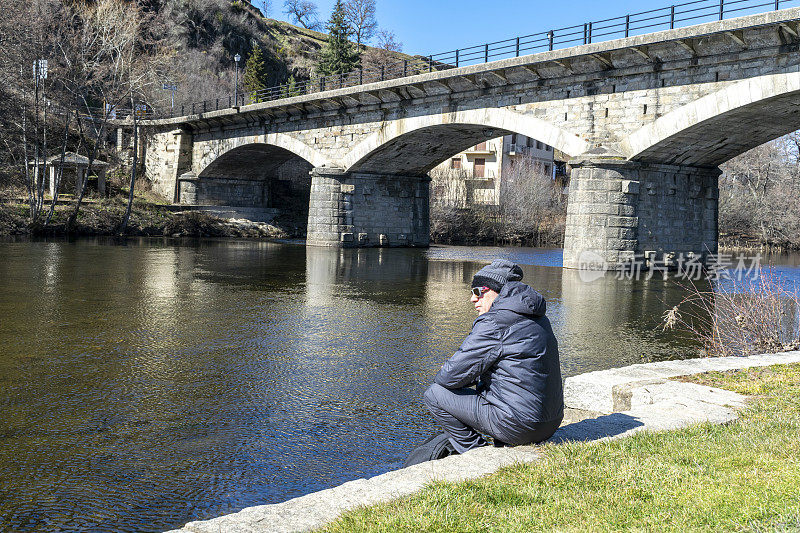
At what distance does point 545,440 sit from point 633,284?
15.5 metres

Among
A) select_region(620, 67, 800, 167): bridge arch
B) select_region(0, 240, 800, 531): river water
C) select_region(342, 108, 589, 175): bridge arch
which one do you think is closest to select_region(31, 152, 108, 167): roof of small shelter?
select_region(342, 108, 589, 175): bridge arch

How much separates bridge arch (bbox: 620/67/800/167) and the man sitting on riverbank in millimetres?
Answer: 16038

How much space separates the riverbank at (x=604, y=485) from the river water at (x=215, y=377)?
1.23m

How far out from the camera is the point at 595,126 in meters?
21.8

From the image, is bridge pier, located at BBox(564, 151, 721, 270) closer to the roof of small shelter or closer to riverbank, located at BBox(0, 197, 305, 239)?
riverbank, located at BBox(0, 197, 305, 239)

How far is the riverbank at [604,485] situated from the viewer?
323 centimetres

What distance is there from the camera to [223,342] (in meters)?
9.52

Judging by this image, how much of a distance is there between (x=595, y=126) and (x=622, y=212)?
2.74m

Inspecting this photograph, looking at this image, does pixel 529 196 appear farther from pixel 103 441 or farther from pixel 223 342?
pixel 103 441

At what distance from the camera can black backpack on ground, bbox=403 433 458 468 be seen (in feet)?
14.8

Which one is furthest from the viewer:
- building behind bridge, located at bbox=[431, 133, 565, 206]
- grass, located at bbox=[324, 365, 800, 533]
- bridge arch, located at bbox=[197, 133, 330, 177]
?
building behind bridge, located at bbox=[431, 133, 565, 206]

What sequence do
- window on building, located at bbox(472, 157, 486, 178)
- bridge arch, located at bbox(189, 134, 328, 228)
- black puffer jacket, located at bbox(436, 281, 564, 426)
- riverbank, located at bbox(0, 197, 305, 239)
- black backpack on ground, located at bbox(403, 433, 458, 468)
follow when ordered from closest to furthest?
black puffer jacket, located at bbox(436, 281, 564, 426) < black backpack on ground, located at bbox(403, 433, 458, 468) < riverbank, located at bbox(0, 197, 305, 239) < bridge arch, located at bbox(189, 134, 328, 228) < window on building, located at bbox(472, 157, 486, 178)

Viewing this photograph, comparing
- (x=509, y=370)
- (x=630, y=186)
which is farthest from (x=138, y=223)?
(x=509, y=370)

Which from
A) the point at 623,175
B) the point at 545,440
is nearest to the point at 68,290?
the point at 545,440
